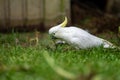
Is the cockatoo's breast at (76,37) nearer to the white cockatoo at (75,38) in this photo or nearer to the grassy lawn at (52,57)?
the white cockatoo at (75,38)

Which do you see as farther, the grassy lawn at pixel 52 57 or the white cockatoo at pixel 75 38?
the white cockatoo at pixel 75 38

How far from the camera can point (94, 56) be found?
529 cm

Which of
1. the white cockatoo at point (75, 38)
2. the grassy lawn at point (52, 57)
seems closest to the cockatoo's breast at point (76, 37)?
the white cockatoo at point (75, 38)

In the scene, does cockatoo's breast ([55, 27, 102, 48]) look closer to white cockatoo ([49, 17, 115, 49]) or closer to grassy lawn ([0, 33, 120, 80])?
white cockatoo ([49, 17, 115, 49])

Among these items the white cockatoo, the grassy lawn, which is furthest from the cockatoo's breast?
the grassy lawn

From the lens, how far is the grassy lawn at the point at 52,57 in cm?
362

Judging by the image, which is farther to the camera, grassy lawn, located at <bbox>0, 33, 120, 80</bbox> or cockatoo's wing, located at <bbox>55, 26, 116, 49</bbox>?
cockatoo's wing, located at <bbox>55, 26, 116, 49</bbox>

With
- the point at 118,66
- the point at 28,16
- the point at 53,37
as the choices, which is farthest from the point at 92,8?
the point at 118,66

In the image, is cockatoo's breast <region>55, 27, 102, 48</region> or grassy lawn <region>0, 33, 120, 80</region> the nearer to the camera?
grassy lawn <region>0, 33, 120, 80</region>

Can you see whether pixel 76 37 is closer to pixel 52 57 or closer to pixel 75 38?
pixel 75 38

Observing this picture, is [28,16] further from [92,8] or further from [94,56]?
[94,56]

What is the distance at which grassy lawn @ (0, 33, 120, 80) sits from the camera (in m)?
3.62

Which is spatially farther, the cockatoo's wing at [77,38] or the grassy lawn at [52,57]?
the cockatoo's wing at [77,38]

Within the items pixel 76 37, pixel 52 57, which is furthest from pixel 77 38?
pixel 52 57
